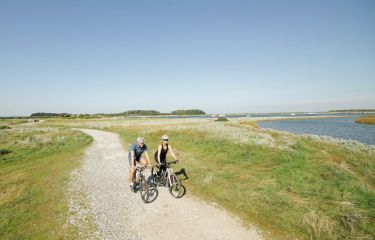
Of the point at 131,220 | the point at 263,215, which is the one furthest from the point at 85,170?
the point at 263,215

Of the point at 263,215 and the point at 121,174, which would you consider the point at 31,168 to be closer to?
the point at 121,174

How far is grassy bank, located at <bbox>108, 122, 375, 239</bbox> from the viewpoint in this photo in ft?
29.7

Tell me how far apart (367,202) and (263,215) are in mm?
5419

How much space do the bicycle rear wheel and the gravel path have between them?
11.4 inches

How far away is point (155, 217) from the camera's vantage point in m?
9.50

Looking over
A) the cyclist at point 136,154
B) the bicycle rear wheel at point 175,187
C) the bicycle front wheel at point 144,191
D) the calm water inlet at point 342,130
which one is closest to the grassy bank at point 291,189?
the bicycle rear wheel at point 175,187

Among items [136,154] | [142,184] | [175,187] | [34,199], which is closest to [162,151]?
[136,154]

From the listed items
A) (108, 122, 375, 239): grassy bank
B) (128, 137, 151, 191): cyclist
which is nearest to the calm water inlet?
(108, 122, 375, 239): grassy bank

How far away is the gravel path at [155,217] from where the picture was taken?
27.2 ft

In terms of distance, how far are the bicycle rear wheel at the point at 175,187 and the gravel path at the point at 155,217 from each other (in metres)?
0.29

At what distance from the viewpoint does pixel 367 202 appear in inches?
445

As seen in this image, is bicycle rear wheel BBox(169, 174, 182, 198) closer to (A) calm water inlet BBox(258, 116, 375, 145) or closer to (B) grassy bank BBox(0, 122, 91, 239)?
(B) grassy bank BBox(0, 122, 91, 239)

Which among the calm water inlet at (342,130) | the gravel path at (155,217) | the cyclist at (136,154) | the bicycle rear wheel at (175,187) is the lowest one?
the calm water inlet at (342,130)

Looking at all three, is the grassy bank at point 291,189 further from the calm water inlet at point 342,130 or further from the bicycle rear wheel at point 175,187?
the calm water inlet at point 342,130
